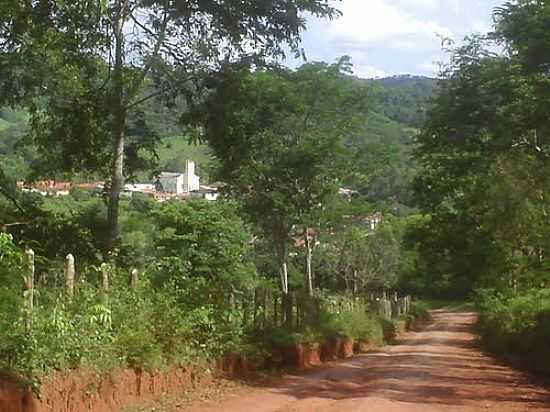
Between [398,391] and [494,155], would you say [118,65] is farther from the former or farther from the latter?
[494,155]

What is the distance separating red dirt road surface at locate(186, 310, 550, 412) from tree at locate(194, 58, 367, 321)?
26.1ft

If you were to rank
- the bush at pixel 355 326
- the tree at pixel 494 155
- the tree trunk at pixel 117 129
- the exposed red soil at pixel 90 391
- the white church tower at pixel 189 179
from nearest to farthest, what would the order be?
the exposed red soil at pixel 90 391
the tree trunk at pixel 117 129
the tree at pixel 494 155
the bush at pixel 355 326
the white church tower at pixel 189 179

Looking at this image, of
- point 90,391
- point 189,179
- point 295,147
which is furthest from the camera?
point 189,179

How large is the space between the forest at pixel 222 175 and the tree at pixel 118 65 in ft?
0.14

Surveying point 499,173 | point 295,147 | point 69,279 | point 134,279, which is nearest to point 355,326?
point 295,147

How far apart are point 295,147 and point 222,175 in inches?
124

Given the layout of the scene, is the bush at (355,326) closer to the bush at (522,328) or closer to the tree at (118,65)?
the bush at (522,328)

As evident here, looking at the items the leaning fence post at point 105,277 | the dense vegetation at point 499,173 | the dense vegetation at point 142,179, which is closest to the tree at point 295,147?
the dense vegetation at point 142,179

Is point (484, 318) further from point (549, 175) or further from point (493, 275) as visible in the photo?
point (549, 175)

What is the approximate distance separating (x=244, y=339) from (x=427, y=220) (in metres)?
16.2

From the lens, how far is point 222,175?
28391 mm

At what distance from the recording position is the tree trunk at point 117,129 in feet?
57.2

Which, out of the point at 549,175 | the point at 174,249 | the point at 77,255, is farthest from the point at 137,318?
the point at 174,249

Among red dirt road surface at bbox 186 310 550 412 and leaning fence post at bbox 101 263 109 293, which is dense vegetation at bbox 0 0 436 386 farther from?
red dirt road surface at bbox 186 310 550 412
